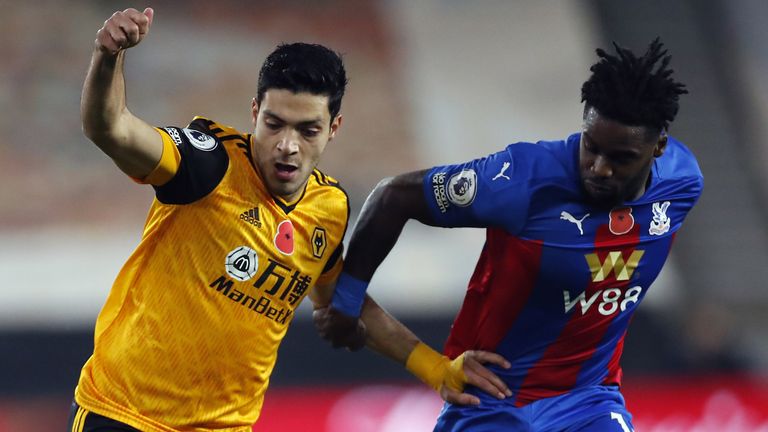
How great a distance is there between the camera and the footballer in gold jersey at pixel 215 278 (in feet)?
13.4

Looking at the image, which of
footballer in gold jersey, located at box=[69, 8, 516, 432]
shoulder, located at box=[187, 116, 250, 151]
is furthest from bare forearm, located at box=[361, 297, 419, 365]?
shoulder, located at box=[187, 116, 250, 151]

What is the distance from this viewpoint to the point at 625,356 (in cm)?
1103

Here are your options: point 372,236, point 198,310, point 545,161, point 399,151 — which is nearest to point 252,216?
point 198,310

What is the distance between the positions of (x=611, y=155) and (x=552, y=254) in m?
0.45

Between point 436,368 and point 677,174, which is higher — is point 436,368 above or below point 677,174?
below

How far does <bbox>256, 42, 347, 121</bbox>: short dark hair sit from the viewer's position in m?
4.23

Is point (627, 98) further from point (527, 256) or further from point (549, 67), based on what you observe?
point (549, 67)

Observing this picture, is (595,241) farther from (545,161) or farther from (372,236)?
(372,236)

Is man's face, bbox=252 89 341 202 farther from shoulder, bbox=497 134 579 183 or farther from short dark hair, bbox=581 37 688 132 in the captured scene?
short dark hair, bbox=581 37 688 132

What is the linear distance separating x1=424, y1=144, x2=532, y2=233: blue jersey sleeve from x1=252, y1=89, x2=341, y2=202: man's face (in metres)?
0.56

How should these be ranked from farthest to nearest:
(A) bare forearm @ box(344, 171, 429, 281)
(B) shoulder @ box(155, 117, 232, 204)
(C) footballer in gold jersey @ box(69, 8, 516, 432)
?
(A) bare forearm @ box(344, 171, 429, 281)
(C) footballer in gold jersey @ box(69, 8, 516, 432)
(B) shoulder @ box(155, 117, 232, 204)

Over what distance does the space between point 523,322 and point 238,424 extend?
3.85 ft

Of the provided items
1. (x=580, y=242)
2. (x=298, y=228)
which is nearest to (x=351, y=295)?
(x=298, y=228)

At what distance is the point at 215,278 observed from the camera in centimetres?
412
